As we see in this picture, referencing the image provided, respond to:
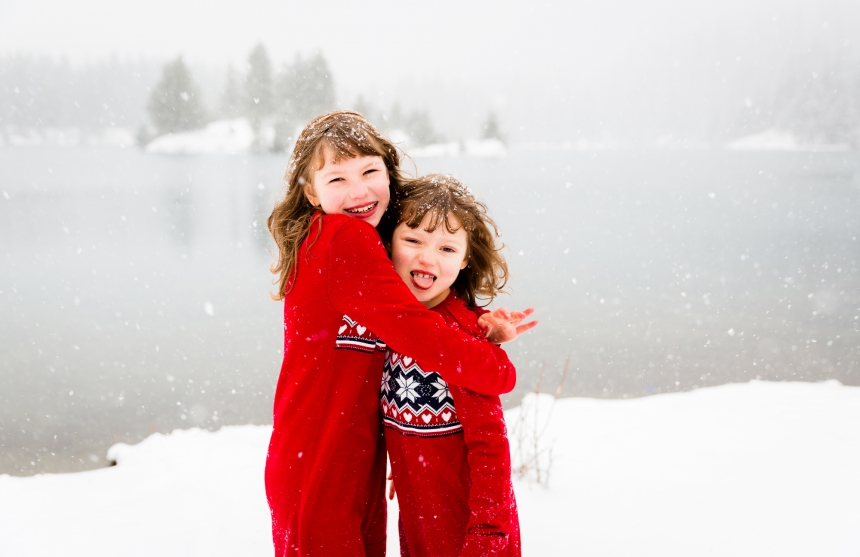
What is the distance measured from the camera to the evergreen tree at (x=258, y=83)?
24531 millimetres

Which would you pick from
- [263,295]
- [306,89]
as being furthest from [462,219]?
[306,89]

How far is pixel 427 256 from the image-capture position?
1.81 m

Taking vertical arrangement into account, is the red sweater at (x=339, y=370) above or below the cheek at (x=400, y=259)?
below

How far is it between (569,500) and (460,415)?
7.45 ft

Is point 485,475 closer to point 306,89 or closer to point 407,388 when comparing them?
point 407,388

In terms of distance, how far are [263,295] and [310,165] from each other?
12.2 m

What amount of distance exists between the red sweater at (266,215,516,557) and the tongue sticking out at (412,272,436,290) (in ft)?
0.79

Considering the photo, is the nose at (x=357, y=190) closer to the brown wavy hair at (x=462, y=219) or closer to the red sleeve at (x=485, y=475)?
the brown wavy hair at (x=462, y=219)

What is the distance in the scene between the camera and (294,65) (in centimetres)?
2488

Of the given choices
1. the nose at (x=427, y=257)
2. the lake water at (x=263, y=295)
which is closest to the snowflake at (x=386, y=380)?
the nose at (x=427, y=257)

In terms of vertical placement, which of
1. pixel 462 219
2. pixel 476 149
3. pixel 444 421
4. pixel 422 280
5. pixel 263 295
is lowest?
pixel 263 295

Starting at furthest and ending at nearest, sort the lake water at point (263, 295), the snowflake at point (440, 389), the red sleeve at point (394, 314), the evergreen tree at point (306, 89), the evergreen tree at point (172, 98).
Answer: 1. the evergreen tree at point (172, 98)
2. the evergreen tree at point (306, 89)
3. the lake water at point (263, 295)
4. the snowflake at point (440, 389)
5. the red sleeve at point (394, 314)

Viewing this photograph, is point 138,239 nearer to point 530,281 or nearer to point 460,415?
point 530,281

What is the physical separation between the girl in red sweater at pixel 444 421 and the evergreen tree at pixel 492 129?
86.8 ft
